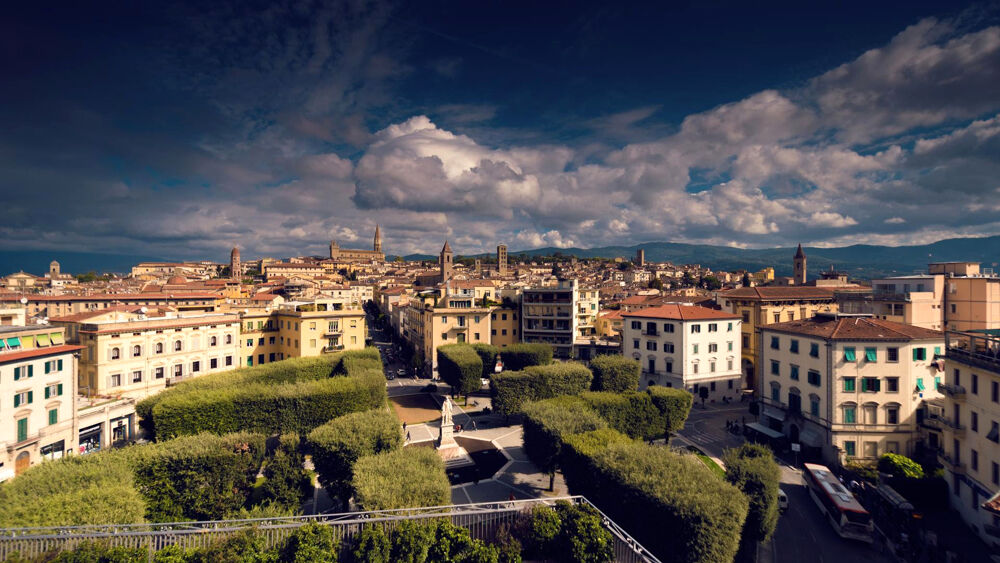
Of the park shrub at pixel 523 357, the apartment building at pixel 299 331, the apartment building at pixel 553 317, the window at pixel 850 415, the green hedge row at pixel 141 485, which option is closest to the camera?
the green hedge row at pixel 141 485

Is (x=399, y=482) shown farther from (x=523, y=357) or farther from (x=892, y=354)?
(x=892, y=354)

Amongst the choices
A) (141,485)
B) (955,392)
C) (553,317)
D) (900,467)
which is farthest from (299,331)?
(955,392)

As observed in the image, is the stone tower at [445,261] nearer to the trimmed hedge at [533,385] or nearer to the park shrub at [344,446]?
the trimmed hedge at [533,385]

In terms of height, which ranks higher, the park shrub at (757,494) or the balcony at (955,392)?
the balcony at (955,392)

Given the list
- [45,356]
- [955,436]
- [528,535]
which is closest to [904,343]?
[955,436]

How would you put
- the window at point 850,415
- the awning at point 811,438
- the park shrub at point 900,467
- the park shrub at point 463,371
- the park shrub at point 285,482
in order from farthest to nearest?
the park shrub at point 463,371
the awning at point 811,438
the window at point 850,415
the park shrub at point 900,467
the park shrub at point 285,482

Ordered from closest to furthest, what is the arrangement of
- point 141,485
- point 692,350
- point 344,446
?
point 141,485 → point 344,446 → point 692,350

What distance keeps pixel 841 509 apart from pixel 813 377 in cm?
1661

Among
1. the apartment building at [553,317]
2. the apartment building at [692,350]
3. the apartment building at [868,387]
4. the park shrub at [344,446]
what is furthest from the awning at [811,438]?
the apartment building at [553,317]

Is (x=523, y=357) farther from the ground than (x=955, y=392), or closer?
closer

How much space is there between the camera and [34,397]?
116 feet

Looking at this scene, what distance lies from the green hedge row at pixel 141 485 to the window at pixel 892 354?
53109 mm

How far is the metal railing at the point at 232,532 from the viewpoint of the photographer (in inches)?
719

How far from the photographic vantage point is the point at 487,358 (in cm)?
6456
